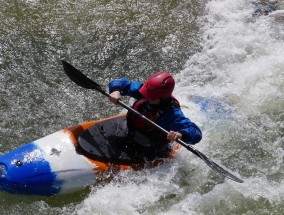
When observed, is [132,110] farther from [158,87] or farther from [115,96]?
[158,87]

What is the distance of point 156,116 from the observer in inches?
180

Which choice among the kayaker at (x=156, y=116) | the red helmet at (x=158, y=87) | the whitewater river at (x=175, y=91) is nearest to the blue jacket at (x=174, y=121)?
the kayaker at (x=156, y=116)

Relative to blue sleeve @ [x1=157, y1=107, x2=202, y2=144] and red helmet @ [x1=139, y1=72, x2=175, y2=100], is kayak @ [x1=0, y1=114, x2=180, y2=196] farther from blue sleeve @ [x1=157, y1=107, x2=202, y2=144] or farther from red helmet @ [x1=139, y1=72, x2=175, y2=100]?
red helmet @ [x1=139, y1=72, x2=175, y2=100]

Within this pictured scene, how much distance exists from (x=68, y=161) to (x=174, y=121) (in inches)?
40.8

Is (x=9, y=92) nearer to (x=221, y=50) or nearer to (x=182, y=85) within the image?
(x=182, y=85)

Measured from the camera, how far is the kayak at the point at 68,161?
4324 mm

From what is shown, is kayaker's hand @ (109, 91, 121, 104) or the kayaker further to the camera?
kayaker's hand @ (109, 91, 121, 104)

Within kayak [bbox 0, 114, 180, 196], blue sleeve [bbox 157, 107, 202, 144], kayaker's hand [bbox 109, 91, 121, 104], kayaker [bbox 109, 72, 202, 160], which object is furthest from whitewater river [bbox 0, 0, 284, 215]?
kayaker's hand [bbox 109, 91, 121, 104]

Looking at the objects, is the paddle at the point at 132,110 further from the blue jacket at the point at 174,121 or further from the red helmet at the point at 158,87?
the red helmet at the point at 158,87

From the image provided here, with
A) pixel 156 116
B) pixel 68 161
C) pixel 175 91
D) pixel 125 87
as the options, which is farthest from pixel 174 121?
pixel 175 91

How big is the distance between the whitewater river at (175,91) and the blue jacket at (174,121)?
46 cm

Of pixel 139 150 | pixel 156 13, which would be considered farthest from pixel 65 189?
pixel 156 13

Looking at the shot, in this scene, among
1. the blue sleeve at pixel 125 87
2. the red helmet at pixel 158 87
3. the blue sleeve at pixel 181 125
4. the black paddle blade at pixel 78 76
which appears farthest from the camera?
the black paddle blade at pixel 78 76

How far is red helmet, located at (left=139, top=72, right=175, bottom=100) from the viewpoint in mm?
4289
